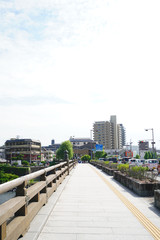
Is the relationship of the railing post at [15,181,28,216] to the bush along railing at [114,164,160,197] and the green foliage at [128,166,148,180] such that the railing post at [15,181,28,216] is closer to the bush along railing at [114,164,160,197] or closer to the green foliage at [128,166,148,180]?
the bush along railing at [114,164,160,197]

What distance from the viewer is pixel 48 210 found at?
636 cm

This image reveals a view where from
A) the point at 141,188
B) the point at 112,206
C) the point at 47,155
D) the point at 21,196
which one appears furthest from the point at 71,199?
the point at 47,155

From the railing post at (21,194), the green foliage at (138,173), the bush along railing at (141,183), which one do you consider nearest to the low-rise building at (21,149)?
the green foliage at (138,173)

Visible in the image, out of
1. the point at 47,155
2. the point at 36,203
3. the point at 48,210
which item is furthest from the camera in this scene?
the point at 47,155

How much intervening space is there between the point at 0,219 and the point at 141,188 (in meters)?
7.13

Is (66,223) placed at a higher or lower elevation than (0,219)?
lower

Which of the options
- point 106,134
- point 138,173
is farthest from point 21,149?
point 138,173

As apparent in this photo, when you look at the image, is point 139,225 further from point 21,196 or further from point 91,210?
point 21,196

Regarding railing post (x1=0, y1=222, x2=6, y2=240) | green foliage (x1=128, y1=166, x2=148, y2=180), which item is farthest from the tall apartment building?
railing post (x1=0, y1=222, x2=6, y2=240)

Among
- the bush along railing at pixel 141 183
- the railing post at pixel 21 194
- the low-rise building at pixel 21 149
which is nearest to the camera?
the railing post at pixel 21 194

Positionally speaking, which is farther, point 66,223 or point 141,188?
point 141,188

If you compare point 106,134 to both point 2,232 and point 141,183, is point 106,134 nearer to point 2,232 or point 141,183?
point 141,183

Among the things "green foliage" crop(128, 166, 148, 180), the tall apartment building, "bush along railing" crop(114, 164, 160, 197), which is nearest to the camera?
"bush along railing" crop(114, 164, 160, 197)

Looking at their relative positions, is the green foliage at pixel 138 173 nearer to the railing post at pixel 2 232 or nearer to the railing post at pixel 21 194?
the railing post at pixel 21 194
